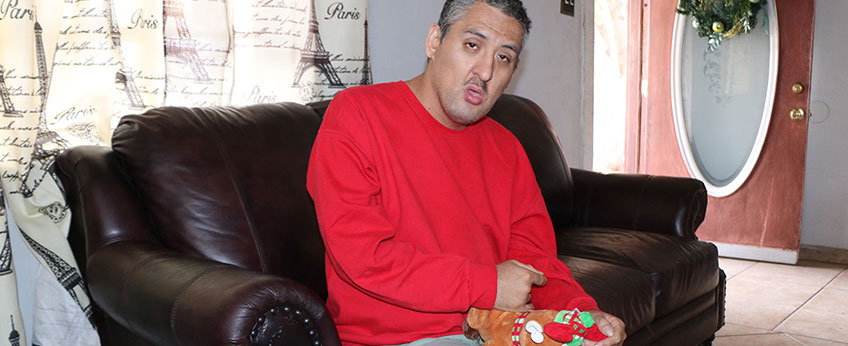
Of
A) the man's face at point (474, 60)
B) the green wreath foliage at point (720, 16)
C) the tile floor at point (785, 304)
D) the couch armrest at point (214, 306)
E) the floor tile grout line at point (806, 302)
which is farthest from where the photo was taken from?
the green wreath foliage at point (720, 16)

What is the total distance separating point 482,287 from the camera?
1.15 meters

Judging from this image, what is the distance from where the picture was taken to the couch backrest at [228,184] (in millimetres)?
1410

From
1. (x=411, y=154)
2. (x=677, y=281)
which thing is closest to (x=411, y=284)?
(x=411, y=154)

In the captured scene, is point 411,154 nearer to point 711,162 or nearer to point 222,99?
point 222,99

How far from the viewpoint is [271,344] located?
0.99m

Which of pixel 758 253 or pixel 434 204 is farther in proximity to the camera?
pixel 758 253

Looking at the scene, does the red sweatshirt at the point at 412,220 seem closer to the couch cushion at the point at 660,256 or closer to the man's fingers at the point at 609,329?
the man's fingers at the point at 609,329

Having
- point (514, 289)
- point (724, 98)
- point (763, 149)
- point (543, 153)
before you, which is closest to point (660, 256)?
point (543, 153)

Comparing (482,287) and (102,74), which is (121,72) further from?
(482,287)

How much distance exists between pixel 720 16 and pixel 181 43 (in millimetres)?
3188

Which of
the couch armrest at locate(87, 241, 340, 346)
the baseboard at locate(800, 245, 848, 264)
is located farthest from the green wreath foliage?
the couch armrest at locate(87, 241, 340, 346)

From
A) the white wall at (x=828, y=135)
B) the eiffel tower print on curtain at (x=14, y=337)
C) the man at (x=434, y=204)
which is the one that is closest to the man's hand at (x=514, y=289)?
the man at (x=434, y=204)

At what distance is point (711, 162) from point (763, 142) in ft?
1.08

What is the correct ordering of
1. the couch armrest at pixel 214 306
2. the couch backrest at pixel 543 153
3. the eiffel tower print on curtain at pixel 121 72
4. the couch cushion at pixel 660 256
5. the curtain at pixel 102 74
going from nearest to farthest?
the couch armrest at pixel 214 306
the curtain at pixel 102 74
the eiffel tower print on curtain at pixel 121 72
the couch cushion at pixel 660 256
the couch backrest at pixel 543 153
